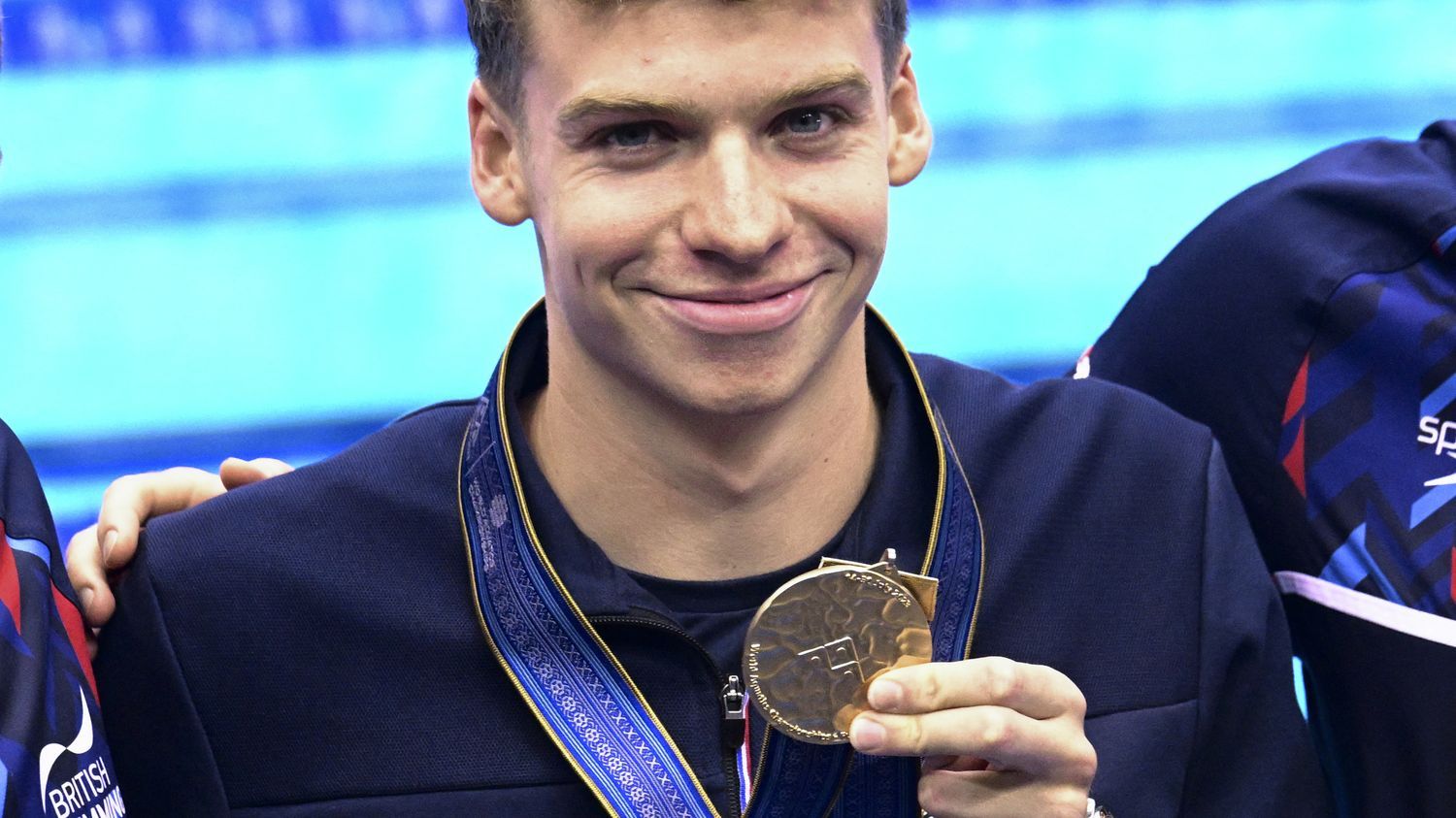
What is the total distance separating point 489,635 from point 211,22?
168 inches

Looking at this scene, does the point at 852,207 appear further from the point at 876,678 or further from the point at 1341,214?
the point at 1341,214

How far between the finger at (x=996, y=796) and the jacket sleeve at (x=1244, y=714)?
0.31 metres

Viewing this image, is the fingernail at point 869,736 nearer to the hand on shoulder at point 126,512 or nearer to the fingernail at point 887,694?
the fingernail at point 887,694

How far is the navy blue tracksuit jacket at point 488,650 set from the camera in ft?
5.74

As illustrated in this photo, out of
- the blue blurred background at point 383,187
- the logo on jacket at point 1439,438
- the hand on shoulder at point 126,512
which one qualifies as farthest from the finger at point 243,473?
the blue blurred background at point 383,187

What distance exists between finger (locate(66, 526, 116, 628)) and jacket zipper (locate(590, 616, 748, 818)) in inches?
18.4

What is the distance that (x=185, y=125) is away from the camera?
212 inches

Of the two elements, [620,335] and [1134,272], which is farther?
[1134,272]

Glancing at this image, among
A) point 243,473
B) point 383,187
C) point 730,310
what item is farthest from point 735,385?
point 383,187

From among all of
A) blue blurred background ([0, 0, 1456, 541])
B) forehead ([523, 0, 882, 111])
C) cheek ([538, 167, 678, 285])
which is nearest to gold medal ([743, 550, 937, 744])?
cheek ([538, 167, 678, 285])

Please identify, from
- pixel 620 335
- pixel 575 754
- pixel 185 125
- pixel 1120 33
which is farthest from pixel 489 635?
pixel 1120 33

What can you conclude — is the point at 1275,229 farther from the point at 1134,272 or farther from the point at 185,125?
the point at 185,125

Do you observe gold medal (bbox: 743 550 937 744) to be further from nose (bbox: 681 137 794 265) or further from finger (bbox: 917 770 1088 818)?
nose (bbox: 681 137 794 265)

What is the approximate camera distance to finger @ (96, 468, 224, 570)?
1.79m
